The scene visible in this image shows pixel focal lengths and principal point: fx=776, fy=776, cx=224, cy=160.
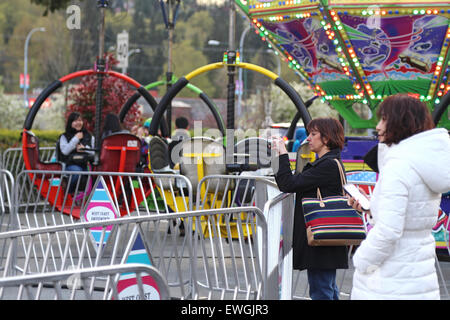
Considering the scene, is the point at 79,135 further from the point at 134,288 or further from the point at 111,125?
the point at 134,288

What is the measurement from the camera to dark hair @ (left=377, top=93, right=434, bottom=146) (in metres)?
3.65

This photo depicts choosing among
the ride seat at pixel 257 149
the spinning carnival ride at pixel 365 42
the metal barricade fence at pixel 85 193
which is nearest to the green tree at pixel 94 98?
the spinning carnival ride at pixel 365 42

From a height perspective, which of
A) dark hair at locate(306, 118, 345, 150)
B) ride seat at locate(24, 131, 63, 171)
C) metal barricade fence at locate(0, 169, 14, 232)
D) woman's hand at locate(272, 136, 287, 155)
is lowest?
metal barricade fence at locate(0, 169, 14, 232)

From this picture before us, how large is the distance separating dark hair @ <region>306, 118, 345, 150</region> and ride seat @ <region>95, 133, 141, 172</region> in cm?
503

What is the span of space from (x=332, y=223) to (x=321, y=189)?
1.08ft

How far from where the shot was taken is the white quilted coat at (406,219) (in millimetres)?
3480

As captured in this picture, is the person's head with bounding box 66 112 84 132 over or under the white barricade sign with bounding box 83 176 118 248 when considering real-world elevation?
over

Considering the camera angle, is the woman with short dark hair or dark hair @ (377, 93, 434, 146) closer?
dark hair @ (377, 93, 434, 146)

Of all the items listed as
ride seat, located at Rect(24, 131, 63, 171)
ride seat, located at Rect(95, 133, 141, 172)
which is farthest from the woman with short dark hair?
ride seat, located at Rect(24, 131, 63, 171)

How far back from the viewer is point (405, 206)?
348 centimetres

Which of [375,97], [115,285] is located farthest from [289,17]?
[115,285]

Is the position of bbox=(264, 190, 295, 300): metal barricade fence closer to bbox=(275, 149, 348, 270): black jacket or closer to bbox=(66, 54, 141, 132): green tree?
bbox=(275, 149, 348, 270): black jacket

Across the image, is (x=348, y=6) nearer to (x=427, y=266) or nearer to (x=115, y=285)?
(x=427, y=266)

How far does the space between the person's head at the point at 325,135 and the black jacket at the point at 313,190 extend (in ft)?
0.20
